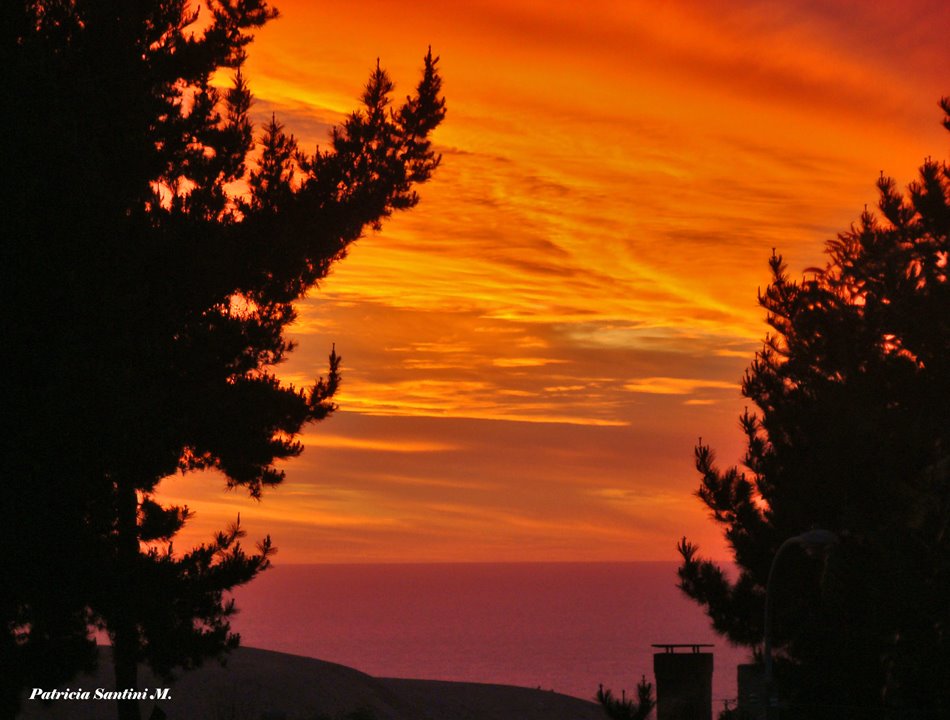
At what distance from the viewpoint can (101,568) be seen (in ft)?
59.0

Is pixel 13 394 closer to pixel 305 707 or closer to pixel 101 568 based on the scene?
pixel 101 568

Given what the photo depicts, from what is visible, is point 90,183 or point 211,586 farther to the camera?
point 211,586

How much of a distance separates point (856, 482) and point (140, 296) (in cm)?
1965

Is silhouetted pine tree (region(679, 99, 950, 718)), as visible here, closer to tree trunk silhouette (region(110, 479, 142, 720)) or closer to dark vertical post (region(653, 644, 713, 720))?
dark vertical post (region(653, 644, 713, 720))

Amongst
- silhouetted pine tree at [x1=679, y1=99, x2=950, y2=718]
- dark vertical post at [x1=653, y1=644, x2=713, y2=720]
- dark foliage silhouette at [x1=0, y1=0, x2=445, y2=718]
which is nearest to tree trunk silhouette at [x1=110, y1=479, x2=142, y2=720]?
dark foliage silhouette at [x1=0, y1=0, x2=445, y2=718]

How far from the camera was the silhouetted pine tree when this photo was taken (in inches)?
1059

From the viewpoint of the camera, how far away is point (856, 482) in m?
30.4

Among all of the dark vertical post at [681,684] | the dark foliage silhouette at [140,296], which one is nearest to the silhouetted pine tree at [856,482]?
the dark vertical post at [681,684]

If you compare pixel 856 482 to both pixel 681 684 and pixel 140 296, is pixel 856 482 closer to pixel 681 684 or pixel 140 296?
pixel 681 684

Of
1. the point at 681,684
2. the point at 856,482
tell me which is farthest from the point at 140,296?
the point at 856,482

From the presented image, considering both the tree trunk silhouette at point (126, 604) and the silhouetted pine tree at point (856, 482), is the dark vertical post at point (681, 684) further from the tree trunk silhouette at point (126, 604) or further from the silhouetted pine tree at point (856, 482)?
the tree trunk silhouette at point (126, 604)

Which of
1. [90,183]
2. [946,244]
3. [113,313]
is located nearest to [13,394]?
[113,313]

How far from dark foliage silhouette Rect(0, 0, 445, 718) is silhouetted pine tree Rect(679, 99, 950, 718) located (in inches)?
545

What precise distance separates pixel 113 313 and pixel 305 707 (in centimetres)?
2627
